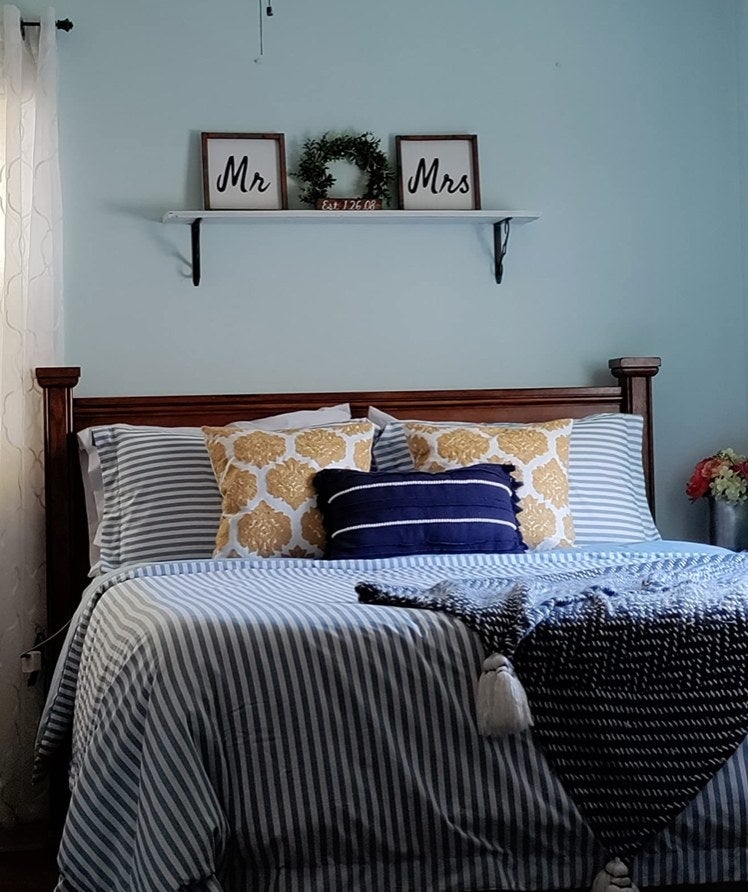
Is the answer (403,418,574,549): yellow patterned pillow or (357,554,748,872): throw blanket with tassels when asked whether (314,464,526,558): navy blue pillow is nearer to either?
(403,418,574,549): yellow patterned pillow

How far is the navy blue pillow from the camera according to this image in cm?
286

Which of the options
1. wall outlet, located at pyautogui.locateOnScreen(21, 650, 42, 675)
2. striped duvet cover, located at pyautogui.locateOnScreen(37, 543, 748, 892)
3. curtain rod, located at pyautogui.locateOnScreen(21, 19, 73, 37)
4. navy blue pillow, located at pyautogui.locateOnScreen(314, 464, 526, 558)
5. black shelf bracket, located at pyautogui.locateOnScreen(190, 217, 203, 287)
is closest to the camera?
striped duvet cover, located at pyautogui.locateOnScreen(37, 543, 748, 892)

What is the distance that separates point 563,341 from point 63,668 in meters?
1.88

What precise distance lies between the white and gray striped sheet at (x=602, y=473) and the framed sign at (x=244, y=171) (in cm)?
73

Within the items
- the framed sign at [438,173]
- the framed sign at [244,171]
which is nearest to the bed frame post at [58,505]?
the framed sign at [244,171]

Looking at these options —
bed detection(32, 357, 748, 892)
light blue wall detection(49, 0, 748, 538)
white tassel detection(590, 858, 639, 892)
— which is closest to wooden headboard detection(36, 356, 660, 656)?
light blue wall detection(49, 0, 748, 538)

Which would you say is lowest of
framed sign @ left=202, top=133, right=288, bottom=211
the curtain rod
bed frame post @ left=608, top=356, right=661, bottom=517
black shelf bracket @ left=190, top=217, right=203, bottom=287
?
bed frame post @ left=608, top=356, right=661, bottom=517

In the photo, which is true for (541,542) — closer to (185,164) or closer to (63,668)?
(63,668)

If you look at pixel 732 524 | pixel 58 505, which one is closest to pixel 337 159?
pixel 58 505

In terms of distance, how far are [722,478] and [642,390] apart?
1.22 ft

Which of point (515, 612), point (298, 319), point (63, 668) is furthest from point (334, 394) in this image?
point (515, 612)

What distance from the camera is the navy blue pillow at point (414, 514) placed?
286 cm

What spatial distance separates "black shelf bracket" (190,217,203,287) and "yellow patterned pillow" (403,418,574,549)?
32.5 inches

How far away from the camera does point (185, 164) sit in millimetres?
3512
